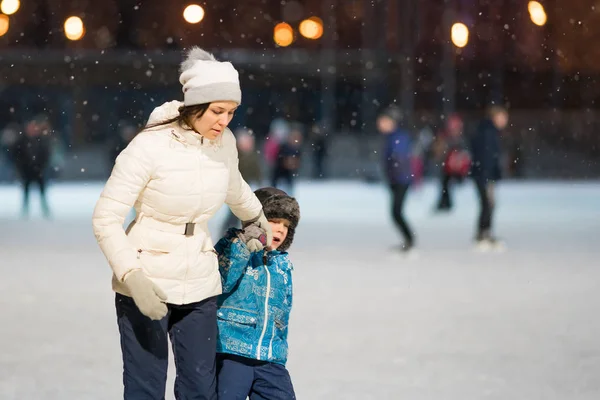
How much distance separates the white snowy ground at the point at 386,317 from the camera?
4.99 m

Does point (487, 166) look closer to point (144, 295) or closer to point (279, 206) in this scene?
point (279, 206)

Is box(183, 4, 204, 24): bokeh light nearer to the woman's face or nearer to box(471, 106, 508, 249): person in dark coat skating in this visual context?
box(471, 106, 508, 249): person in dark coat skating

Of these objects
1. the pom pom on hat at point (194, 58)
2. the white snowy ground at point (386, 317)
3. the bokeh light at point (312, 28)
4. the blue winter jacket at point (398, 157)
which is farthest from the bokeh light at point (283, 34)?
the pom pom on hat at point (194, 58)

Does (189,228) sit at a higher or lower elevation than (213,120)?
lower

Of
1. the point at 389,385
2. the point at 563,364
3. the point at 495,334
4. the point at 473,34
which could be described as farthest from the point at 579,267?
the point at 473,34

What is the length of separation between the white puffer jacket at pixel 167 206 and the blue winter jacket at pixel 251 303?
16 cm

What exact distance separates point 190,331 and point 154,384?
0.18m

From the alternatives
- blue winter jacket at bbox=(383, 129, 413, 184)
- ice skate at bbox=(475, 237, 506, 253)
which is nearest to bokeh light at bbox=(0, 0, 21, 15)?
blue winter jacket at bbox=(383, 129, 413, 184)

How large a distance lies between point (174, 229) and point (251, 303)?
0.43 m

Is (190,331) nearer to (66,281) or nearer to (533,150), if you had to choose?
(66,281)

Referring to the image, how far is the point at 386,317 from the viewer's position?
7016 millimetres

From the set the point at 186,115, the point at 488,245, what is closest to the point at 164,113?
the point at 186,115

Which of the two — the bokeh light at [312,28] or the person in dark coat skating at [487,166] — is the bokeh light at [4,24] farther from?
the person in dark coat skating at [487,166]

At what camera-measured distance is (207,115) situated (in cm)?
317
